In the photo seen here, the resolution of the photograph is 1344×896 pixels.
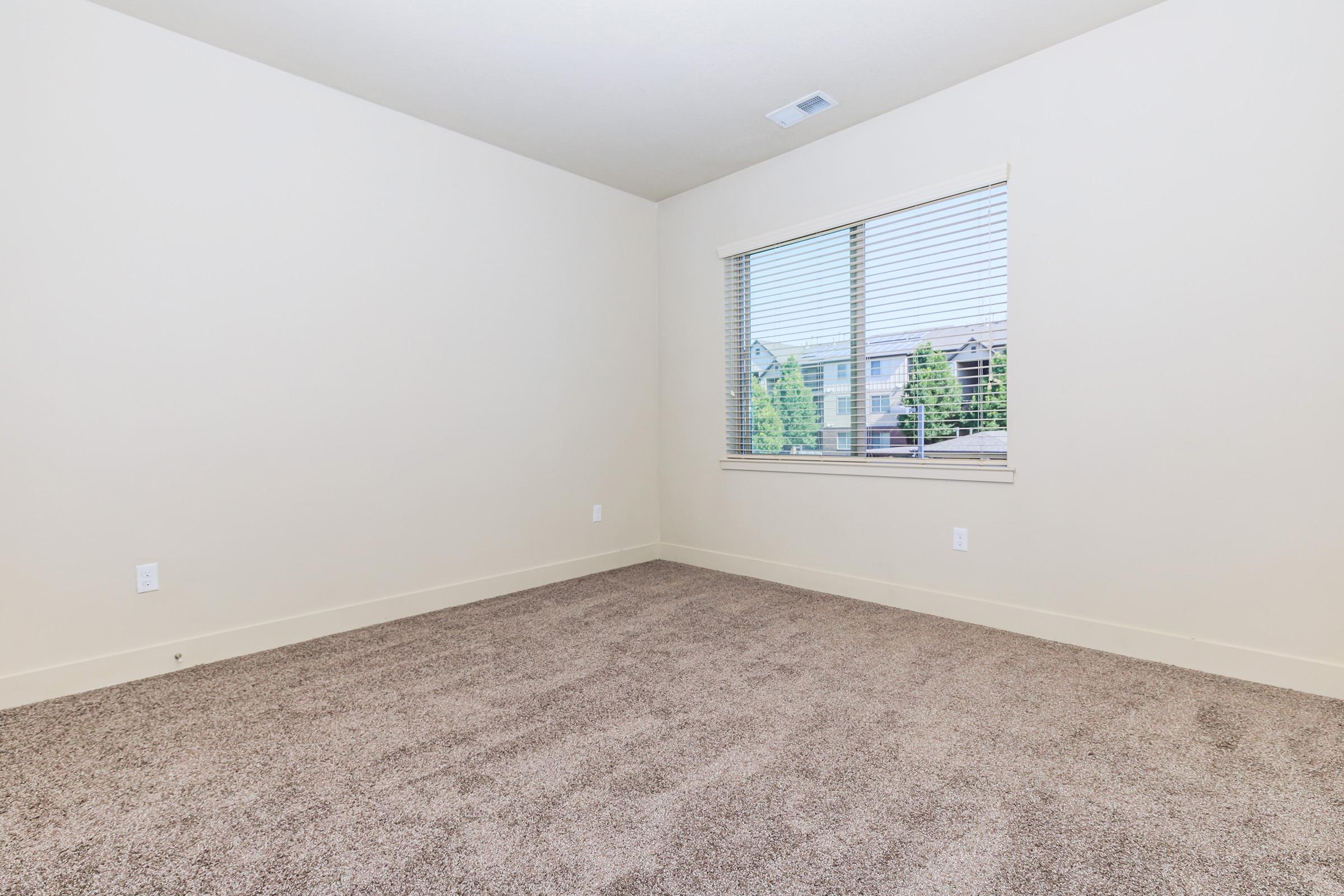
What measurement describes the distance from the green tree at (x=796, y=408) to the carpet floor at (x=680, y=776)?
4.47 ft

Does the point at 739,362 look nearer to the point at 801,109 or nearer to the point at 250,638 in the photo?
the point at 801,109

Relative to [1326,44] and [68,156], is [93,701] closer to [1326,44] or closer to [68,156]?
[68,156]

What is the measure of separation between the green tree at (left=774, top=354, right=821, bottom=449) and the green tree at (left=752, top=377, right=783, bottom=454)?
38mm

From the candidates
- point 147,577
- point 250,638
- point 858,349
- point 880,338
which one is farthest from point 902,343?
point 147,577

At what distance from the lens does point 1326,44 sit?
215 centimetres

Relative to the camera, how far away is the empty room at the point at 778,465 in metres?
1.56

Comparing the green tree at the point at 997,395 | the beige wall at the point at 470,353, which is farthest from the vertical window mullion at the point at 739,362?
the green tree at the point at 997,395

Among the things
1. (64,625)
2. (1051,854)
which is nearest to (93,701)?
(64,625)

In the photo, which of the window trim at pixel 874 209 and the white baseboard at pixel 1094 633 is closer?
the white baseboard at pixel 1094 633

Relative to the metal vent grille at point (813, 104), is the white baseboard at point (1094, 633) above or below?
below

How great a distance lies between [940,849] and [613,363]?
3354mm

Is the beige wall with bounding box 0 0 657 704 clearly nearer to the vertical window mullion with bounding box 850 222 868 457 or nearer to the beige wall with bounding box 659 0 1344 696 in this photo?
the vertical window mullion with bounding box 850 222 868 457

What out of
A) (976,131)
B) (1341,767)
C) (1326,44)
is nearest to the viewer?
(1341,767)

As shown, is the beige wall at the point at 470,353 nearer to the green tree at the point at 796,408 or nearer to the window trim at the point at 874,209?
the window trim at the point at 874,209
